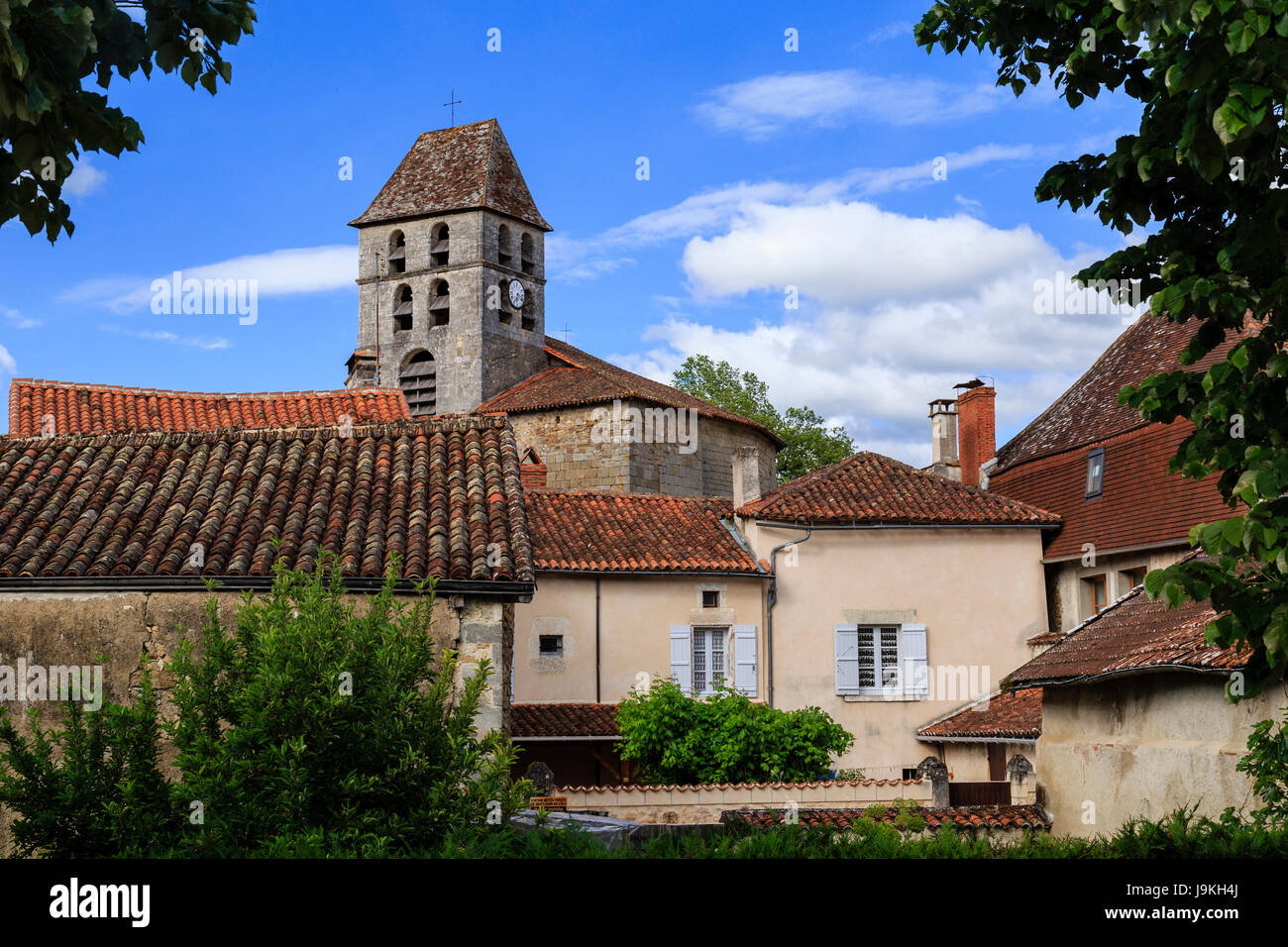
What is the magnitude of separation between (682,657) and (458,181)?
96.2ft

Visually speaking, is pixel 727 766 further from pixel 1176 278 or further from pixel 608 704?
pixel 1176 278

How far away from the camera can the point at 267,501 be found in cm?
1334

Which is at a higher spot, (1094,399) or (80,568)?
(1094,399)

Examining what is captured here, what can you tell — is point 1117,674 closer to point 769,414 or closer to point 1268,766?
point 1268,766

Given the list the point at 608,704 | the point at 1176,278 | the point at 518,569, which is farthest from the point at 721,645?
the point at 1176,278

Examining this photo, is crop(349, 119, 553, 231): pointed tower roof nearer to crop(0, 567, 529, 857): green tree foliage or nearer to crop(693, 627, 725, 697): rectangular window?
crop(693, 627, 725, 697): rectangular window

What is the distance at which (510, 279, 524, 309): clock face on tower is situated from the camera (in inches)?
1818

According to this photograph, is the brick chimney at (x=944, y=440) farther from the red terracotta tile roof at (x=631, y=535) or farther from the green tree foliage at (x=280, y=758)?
the green tree foliage at (x=280, y=758)

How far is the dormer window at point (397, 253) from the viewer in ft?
155

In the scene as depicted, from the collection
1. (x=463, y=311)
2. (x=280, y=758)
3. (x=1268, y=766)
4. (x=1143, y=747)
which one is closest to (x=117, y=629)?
(x=280, y=758)

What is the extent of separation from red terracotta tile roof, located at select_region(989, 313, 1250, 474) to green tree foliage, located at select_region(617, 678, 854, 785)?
30.3 ft

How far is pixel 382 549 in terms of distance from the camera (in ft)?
40.0

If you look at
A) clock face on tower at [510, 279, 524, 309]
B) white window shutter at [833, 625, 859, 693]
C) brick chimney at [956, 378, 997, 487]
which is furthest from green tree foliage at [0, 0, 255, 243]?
clock face on tower at [510, 279, 524, 309]

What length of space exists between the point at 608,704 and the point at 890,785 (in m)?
6.07
